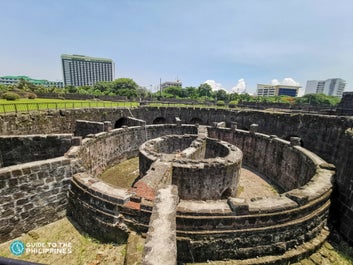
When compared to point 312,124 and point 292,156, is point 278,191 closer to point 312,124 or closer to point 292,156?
point 292,156

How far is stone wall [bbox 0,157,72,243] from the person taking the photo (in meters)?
6.27

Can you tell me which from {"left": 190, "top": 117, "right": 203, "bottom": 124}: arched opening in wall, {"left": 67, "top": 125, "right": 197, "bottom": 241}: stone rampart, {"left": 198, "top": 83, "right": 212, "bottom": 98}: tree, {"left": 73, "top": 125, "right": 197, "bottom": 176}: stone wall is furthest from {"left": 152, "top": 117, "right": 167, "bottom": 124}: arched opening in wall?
{"left": 198, "top": 83, "right": 212, "bottom": 98}: tree

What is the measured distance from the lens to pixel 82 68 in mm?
150500

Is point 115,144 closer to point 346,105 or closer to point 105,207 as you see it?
point 105,207

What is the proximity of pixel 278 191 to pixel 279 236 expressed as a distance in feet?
20.2

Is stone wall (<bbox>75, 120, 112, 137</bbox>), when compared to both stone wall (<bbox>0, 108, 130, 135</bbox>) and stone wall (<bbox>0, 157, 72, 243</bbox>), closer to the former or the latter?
stone wall (<bbox>0, 108, 130, 135</bbox>)

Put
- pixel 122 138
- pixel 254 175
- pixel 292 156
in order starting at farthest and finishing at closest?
pixel 122 138, pixel 254 175, pixel 292 156

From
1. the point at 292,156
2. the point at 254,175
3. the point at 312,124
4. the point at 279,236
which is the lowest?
the point at 254,175

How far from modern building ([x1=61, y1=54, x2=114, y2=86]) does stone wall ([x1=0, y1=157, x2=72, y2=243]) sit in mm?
164055

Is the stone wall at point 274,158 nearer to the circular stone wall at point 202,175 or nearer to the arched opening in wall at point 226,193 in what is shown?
the circular stone wall at point 202,175

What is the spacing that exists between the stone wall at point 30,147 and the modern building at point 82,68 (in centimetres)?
15957

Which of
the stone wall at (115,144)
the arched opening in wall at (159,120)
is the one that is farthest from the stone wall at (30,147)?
the arched opening in wall at (159,120)

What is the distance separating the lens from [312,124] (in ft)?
51.2

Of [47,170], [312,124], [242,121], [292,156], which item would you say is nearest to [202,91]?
[242,121]
